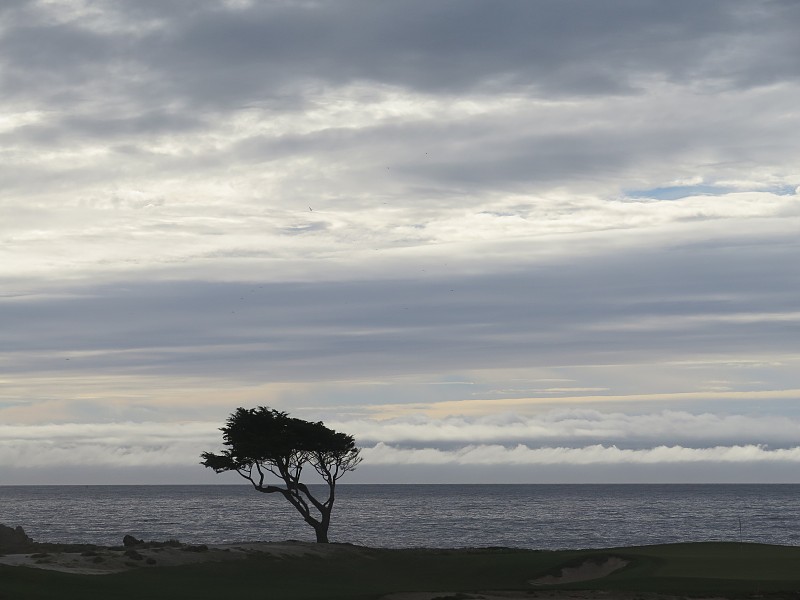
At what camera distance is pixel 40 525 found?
490 feet

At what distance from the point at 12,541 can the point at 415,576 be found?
28840mm

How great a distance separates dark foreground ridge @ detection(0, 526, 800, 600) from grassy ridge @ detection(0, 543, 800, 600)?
0.20 ft

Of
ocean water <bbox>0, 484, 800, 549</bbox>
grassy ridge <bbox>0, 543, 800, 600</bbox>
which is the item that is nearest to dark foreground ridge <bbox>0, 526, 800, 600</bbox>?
grassy ridge <bbox>0, 543, 800, 600</bbox>

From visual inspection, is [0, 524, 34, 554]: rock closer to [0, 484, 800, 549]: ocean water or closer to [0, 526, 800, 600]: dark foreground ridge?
[0, 526, 800, 600]: dark foreground ridge

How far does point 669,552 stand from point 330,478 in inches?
1114

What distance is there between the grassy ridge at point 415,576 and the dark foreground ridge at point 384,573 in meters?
0.06

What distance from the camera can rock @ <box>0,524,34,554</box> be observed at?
6122cm

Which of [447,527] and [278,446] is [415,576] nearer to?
[278,446]

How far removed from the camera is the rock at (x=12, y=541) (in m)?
61.2

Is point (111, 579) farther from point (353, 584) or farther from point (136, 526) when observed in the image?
point (136, 526)

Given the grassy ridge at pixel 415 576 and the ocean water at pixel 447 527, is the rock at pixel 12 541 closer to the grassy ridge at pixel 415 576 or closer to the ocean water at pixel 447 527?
the grassy ridge at pixel 415 576

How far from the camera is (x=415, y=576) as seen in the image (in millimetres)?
55469

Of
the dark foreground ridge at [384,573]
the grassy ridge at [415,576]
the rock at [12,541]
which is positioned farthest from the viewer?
the rock at [12,541]

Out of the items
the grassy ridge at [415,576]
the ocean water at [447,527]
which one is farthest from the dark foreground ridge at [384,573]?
the ocean water at [447,527]
